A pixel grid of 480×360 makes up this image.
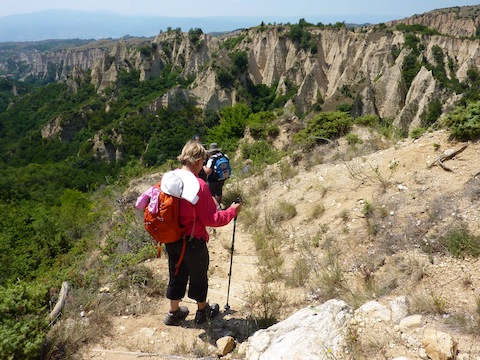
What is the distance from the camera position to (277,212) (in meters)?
6.00

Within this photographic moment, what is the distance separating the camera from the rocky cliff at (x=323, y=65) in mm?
34469

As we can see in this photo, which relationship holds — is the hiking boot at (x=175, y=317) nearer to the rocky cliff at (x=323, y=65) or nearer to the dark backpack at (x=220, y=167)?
the dark backpack at (x=220, y=167)

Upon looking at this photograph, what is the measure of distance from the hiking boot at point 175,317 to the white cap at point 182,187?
1.27 m

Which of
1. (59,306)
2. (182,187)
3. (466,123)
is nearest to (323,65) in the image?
(466,123)

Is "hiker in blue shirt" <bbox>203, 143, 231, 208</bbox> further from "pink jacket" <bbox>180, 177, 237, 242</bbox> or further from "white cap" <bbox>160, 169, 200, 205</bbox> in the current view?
"white cap" <bbox>160, 169, 200, 205</bbox>

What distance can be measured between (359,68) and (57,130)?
40.9 m

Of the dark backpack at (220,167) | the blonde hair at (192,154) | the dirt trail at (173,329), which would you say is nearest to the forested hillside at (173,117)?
the dirt trail at (173,329)

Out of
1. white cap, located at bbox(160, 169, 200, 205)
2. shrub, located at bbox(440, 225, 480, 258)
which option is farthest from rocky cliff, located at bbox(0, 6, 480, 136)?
white cap, located at bbox(160, 169, 200, 205)

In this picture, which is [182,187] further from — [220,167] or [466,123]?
[466,123]

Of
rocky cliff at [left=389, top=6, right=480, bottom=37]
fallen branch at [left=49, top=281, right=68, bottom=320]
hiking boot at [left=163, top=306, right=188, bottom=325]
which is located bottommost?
hiking boot at [left=163, top=306, right=188, bottom=325]

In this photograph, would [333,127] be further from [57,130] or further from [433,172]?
[57,130]

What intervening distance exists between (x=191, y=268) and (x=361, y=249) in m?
2.15

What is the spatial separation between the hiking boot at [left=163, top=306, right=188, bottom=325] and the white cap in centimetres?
127

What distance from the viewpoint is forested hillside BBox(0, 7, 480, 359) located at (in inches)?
215
